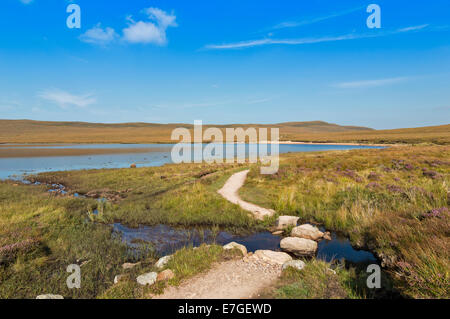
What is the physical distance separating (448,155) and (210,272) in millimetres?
33110

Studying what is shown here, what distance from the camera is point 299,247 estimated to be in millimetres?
9570

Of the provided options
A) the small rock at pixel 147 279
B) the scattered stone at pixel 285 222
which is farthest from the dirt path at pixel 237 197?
the small rock at pixel 147 279

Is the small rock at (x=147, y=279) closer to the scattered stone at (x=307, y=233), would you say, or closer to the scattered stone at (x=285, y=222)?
the scattered stone at (x=307, y=233)

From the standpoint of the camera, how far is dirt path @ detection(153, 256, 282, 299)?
249 inches

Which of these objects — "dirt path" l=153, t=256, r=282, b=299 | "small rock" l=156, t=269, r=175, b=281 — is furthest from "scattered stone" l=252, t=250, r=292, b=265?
"small rock" l=156, t=269, r=175, b=281

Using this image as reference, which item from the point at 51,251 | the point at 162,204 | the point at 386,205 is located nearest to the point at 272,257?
the point at 386,205

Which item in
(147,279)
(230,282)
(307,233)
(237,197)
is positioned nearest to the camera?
(230,282)

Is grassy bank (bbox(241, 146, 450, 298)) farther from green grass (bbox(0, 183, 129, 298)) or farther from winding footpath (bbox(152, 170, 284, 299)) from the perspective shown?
green grass (bbox(0, 183, 129, 298))

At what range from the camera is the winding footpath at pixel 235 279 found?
6344 millimetres

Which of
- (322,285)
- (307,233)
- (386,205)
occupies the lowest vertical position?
(307,233)

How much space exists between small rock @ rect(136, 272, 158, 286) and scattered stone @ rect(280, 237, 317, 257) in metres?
5.87

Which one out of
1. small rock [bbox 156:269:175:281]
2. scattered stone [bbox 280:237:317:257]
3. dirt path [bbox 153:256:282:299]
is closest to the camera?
dirt path [bbox 153:256:282:299]

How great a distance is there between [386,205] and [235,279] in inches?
408

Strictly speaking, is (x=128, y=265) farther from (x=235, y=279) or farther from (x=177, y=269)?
(x=235, y=279)
